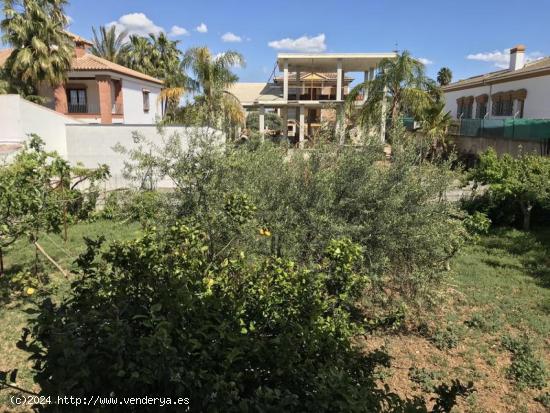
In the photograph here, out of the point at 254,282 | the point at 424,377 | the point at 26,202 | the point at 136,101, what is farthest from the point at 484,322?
the point at 136,101

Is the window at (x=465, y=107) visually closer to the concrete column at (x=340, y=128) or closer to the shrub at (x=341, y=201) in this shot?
the concrete column at (x=340, y=128)

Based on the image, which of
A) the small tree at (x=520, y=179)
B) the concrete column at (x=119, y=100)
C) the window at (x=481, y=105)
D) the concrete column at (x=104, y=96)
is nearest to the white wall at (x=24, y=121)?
the concrete column at (x=104, y=96)

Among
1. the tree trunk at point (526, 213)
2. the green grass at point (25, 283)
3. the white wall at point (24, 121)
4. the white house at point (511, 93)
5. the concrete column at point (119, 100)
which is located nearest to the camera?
the green grass at point (25, 283)

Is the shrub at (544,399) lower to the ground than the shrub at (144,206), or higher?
lower

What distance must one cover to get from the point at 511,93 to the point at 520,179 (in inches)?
625

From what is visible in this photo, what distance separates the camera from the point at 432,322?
6457 millimetres

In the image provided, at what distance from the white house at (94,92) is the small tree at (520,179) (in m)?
20.1

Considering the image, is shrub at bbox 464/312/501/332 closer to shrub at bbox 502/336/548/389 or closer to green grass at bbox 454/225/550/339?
green grass at bbox 454/225/550/339

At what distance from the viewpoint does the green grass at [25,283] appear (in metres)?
4.97

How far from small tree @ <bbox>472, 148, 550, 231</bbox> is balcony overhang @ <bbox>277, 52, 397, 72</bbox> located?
1812 cm

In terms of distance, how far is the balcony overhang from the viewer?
29.5m

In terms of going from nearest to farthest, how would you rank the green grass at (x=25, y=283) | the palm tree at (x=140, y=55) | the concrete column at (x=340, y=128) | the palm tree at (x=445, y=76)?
the green grass at (x=25, y=283), the concrete column at (x=340, y=128), the palm tree at (x=140, y=55), the palm tree at (x=445, y=76)

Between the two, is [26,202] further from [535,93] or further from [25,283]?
[535,93]

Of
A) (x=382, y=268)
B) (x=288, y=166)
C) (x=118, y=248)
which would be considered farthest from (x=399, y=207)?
(x=118, y=248)
